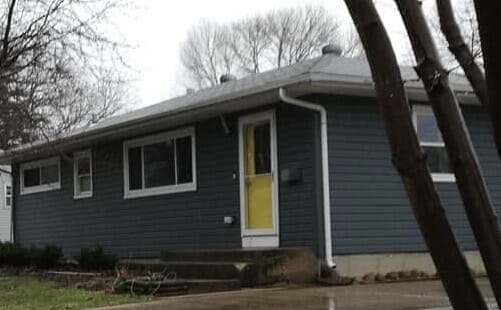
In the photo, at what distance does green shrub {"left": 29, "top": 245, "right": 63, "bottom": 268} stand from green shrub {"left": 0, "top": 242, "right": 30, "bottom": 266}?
461mm

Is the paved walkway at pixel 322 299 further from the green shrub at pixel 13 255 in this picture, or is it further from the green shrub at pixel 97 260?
the green shrub at pixel 13 255

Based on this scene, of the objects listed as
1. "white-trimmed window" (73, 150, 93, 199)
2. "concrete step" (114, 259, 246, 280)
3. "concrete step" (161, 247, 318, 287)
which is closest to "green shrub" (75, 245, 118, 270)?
"concrete step" (114, 259, 246, 280)

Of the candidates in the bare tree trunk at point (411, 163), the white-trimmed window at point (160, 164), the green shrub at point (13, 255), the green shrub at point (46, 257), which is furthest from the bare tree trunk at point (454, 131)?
the green shrub at point (13, 255)

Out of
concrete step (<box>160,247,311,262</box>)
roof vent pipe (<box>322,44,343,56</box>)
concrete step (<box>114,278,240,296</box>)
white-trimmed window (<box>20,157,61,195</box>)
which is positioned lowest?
concrete step (<box>114,278,240,296</box>)

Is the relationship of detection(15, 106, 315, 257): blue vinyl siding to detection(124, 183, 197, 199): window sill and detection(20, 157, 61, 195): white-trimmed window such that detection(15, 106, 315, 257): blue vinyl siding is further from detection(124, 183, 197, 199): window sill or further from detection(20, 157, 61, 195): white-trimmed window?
detection(20, 157, 61, 195): white-trimmed window

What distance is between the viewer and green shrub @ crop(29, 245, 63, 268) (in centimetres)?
1781

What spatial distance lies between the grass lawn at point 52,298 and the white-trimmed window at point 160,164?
347 cm

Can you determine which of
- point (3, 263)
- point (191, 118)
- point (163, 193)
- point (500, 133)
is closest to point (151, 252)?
point (163, 193)

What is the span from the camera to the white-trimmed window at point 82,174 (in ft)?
61.6

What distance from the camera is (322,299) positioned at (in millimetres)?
9633

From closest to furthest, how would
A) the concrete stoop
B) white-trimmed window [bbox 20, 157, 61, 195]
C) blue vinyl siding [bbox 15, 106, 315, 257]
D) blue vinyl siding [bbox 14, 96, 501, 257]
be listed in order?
1. the concrete stoop
2. blue vinyl siding [bbox 14, 96, 501, 257]
3. blue vinyl siding [bbox 15, 106, 315, 257]
4. white-trimmed window [bbox 20, 157, 61, 195]

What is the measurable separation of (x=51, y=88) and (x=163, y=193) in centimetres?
329

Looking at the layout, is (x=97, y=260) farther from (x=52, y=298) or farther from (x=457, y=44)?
(x=457, y=44)

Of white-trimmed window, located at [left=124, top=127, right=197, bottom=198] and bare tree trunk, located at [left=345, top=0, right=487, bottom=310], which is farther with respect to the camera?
white-trimmed window, located at [left=124, top=127, right=197, bottom=198]
